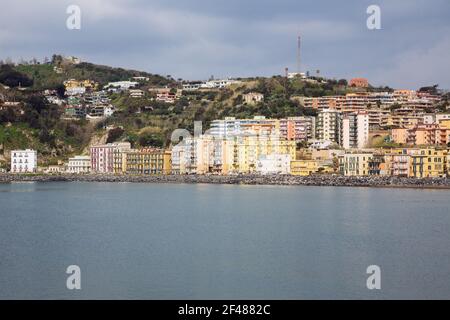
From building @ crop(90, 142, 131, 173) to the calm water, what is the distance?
2738 cm

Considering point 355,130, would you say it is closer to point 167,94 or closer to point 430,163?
point 430,163

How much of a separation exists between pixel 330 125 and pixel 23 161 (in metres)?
21.2

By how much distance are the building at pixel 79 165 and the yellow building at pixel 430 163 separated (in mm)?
25224

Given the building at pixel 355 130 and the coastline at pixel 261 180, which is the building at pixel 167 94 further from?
the building at pixel 355 130

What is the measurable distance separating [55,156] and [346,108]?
71.0 feet

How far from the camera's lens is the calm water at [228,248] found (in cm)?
1569

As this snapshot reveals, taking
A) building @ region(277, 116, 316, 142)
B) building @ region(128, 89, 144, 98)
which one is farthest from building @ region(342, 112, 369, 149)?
building @ region(128, 89, 144, 98)

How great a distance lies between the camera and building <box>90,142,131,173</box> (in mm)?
64125

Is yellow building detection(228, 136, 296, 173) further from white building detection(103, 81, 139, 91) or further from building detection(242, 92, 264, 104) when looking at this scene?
white building detection(103, 81, 139, 91)

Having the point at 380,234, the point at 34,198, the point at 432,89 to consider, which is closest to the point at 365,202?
the point at 380,234

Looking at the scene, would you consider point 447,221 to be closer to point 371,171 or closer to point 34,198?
point 34,198

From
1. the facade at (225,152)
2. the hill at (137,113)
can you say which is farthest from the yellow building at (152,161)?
the hill at (137,113)

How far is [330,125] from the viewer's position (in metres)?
63.0

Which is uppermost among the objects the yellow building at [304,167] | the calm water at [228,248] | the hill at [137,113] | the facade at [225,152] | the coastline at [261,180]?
the hill at [137,113]
